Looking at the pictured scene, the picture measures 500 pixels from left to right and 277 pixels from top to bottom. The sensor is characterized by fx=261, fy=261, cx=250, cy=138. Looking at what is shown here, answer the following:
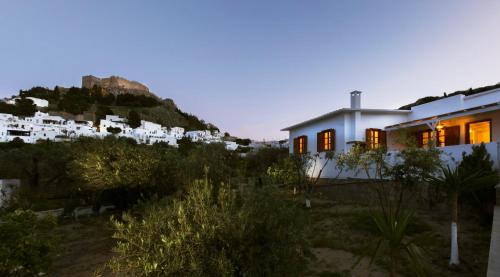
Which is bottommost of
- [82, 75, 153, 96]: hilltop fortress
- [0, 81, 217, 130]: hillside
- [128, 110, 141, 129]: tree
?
[128, 110, 141, 129]: tree

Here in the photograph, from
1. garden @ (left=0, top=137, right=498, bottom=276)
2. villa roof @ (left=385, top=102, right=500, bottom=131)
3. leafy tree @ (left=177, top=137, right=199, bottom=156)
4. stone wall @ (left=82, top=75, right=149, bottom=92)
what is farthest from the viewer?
stone wall @ (left=82, top=75, right=149, bottom=92)

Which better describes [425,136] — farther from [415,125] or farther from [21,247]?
[21,247]

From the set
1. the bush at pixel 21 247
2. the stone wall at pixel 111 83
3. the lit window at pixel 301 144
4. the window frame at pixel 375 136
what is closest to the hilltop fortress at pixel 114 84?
the stone wall at pixel 111 83

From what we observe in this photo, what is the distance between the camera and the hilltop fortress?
12971 cm

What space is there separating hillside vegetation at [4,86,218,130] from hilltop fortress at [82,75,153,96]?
17879mm

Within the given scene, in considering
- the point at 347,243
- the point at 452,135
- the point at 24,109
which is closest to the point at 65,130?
the point at 24,109

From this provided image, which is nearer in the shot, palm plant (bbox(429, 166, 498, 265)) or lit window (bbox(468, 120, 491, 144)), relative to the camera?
palm plant (bbox(429, 166, 498, 265))

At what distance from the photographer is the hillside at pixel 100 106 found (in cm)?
8275

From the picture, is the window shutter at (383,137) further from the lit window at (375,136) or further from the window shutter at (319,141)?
the window shutter at (319,141)

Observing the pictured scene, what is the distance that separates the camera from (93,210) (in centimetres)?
1254

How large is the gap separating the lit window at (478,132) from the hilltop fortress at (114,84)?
13646cm

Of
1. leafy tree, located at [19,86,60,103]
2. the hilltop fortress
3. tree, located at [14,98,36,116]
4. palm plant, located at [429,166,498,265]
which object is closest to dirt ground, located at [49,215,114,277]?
palm plant, located at [429,166,498,265]

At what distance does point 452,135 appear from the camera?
518 inches

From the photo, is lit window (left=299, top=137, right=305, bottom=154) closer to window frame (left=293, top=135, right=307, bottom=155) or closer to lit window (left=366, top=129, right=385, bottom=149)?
window frame (left=293, top=135, right=307, bottom=155)
